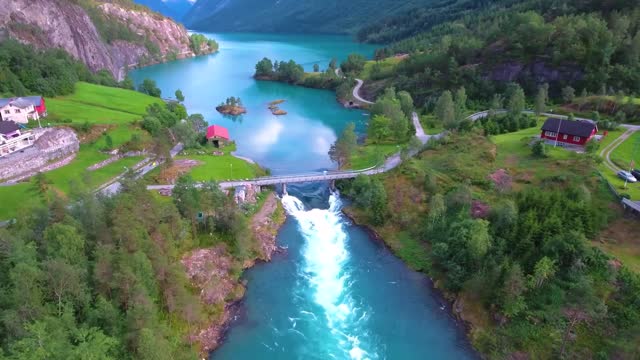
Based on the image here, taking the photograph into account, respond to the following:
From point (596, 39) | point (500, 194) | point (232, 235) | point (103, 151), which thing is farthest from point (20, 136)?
point (596, 39)

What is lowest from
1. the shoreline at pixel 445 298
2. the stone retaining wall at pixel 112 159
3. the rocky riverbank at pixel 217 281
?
the shoreline at pixel 445 298

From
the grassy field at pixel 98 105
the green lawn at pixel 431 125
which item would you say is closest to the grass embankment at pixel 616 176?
the green lawn at pixel 431 125

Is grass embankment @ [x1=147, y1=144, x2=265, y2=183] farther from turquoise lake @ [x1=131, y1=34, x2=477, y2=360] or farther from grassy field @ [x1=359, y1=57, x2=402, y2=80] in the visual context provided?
grassy field @ [x1=359, y1=57, x2=402, y2=80]

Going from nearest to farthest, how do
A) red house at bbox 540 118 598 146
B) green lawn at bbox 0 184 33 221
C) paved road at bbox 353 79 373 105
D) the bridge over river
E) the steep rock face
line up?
green lawn at bbox 0 184 33 221
the bridge over river
red house at bbox 540 118 598 146
paved road at bbox 353 79 373 105
the steep rock face

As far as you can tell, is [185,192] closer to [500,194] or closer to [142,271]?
[142,271]

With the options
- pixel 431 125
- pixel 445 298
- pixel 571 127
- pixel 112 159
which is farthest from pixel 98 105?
pixel 571 127

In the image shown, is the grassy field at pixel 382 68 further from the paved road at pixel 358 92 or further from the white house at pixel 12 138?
the white house at pixel 12 138

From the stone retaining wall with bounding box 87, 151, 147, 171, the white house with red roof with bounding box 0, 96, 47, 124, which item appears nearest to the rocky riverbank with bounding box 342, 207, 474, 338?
the stone retaining wall with bounding box 87, 151, 147, 171
